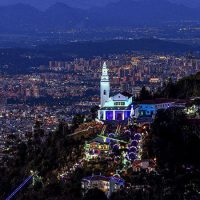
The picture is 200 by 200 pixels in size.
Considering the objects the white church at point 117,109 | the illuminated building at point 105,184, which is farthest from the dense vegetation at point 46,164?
the white church at point 117,109

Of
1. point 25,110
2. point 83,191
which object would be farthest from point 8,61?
point 83,191

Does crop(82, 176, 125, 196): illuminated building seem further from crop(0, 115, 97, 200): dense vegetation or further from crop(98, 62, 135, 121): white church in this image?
crop(98, 62, 135, 121): white church

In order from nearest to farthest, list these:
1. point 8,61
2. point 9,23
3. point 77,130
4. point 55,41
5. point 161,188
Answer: point 161,188
point 77,130
point 8,61
point 55,41
point 9,23

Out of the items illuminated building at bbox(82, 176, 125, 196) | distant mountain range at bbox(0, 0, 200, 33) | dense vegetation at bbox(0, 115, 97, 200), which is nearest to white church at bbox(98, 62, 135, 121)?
dense vegetation at bbox(0, 115, 97, 200)

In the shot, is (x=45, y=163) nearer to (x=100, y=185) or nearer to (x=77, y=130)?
(x=77, y=130)

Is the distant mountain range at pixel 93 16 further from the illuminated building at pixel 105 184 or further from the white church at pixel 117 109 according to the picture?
the illuminated building at pixel 105 184

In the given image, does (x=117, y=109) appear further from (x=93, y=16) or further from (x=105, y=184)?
(x=93, y=16)

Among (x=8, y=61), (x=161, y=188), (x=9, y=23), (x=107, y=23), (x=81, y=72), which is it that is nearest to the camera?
(x=161, y=188)

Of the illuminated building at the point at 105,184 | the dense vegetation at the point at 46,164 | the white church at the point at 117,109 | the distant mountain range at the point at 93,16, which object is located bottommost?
the distant mountain range at the point at 93,16

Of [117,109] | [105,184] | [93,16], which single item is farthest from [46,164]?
[93,16]
